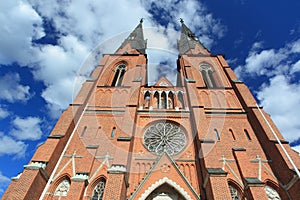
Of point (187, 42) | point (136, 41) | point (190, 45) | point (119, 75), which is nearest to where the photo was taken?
point (119, 75)

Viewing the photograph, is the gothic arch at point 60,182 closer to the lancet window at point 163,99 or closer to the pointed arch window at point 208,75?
the lancet window at point 163,99

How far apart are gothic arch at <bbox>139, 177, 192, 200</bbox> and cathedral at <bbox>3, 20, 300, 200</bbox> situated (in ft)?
0.17

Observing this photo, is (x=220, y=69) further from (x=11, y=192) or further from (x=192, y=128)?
(x=11, y=192)

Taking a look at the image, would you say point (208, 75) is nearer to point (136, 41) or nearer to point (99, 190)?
point (136, 41)

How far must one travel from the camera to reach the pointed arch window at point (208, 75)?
20122 mm

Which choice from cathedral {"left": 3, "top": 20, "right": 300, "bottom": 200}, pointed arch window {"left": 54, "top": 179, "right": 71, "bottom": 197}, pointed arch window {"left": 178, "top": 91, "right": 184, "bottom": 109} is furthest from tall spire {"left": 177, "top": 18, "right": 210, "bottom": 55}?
pointed arch window {"left": 54, "top": 179, "right": 71, "bottom": 197}

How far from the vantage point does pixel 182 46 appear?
28.4 m

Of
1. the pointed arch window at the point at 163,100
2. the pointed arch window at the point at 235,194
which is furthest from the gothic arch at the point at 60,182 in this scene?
the pointed arch window at the point at 163,100

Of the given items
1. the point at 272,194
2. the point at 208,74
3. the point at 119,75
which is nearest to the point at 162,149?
the point at 272,194

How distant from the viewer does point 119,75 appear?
21234 millimetres

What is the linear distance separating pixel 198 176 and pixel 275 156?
4696mm

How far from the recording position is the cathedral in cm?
1014

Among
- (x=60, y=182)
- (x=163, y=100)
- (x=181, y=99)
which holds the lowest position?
(x=60, y=182)

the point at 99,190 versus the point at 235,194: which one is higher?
the point at 235,194
